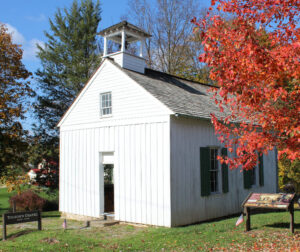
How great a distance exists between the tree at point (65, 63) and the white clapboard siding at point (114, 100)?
12.9 m

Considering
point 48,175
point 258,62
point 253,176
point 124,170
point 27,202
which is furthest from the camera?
point 48,175

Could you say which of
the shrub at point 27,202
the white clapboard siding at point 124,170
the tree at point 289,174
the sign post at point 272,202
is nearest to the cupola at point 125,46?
the white clapboard siding at point 124,170

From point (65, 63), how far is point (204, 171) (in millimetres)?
19499

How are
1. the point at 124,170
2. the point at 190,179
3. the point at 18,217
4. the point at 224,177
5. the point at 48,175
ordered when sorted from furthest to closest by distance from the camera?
the point at 48,175
the point at 224,177
the point at 124,170
the point at 190,179
the point at 18,217

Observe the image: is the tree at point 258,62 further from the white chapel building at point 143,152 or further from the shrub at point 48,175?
Answer: the shrub at point 48,175

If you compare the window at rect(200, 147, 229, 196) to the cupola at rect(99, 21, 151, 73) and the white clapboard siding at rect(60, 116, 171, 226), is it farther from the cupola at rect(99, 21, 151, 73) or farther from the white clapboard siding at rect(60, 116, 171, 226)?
the cupola at rect(99, 21, 151, 73)

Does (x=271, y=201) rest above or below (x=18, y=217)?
above

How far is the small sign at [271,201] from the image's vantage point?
1011 cm

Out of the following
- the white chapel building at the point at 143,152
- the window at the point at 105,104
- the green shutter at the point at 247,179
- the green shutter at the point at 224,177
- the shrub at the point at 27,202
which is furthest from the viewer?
the shrub at the point at 27,202

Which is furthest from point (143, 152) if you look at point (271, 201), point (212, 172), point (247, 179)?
point (247, 179)

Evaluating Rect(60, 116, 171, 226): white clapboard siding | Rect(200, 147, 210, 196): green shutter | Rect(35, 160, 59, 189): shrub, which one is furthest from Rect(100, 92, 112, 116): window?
Rect(35, 160, 59, 189): shrub

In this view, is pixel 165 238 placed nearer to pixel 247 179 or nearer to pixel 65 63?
pixel 247 179

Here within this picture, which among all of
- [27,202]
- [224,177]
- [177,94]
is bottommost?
[27,202]

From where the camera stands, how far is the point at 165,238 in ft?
32.5
